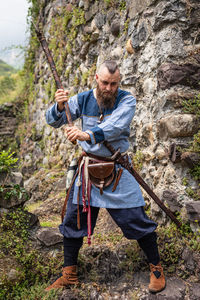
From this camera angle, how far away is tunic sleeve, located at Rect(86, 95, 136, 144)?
231 centimetres

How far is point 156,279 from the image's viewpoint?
247 cm

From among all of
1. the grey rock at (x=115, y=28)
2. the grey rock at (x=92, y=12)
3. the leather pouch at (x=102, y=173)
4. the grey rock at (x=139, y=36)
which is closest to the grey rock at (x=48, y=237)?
the leather pouch at (x=102, y=173)

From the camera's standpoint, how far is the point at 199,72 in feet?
9.74

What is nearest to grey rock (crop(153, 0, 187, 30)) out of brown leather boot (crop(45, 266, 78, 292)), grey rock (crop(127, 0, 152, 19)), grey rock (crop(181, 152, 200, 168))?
grey rock (crop(127, 0, 152, 19))

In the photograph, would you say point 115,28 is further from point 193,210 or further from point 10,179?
point 193,210

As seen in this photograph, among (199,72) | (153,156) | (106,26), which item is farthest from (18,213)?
(106,26)

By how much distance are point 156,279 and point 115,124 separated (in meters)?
1.42

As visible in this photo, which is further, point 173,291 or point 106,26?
point 106,26

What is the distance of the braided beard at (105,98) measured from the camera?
97.7 inches

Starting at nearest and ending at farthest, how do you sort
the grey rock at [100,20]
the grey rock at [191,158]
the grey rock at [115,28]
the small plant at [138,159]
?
the grey rock at [191,158] < the small plant at [138,159] < the grey rock at [115,28] < the grey rock at [100,20]

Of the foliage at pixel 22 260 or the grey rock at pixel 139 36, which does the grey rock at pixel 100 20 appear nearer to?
the grey rock at pixel 139 36

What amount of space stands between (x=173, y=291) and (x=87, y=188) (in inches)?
46.1

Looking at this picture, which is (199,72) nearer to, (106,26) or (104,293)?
(106,26)

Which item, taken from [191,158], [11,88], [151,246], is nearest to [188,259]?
[151,246]
